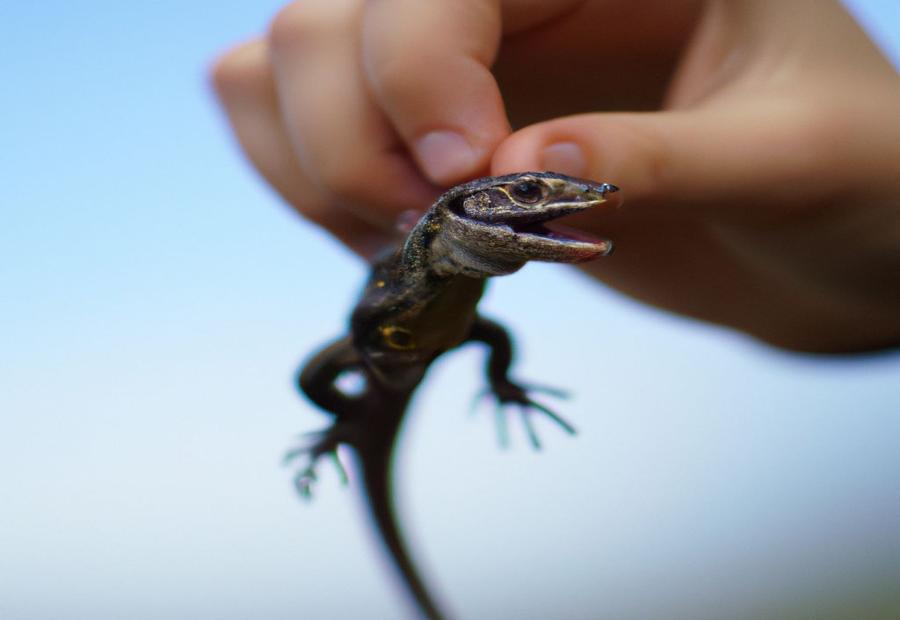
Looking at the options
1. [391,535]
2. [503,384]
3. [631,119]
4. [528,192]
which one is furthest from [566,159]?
[391,535]

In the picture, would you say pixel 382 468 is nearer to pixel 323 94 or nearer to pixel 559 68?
pixel 323 94

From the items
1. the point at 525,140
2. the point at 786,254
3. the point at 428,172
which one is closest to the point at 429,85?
the point at 428,172

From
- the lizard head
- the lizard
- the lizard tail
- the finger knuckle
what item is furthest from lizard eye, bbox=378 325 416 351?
the finger knuckle

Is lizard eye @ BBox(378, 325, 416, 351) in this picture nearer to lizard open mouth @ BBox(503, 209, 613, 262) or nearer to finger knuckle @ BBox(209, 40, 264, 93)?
lizard open mouth @ BBox(503, 209, 613, 262)

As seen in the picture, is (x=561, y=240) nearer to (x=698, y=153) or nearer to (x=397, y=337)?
(x=397, y=337)

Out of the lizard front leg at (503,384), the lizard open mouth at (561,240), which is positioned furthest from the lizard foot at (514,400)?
the lizard open mouth at (561,240)

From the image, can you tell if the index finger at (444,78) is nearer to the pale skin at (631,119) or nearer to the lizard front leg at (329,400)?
the pale skin at (631,119)
